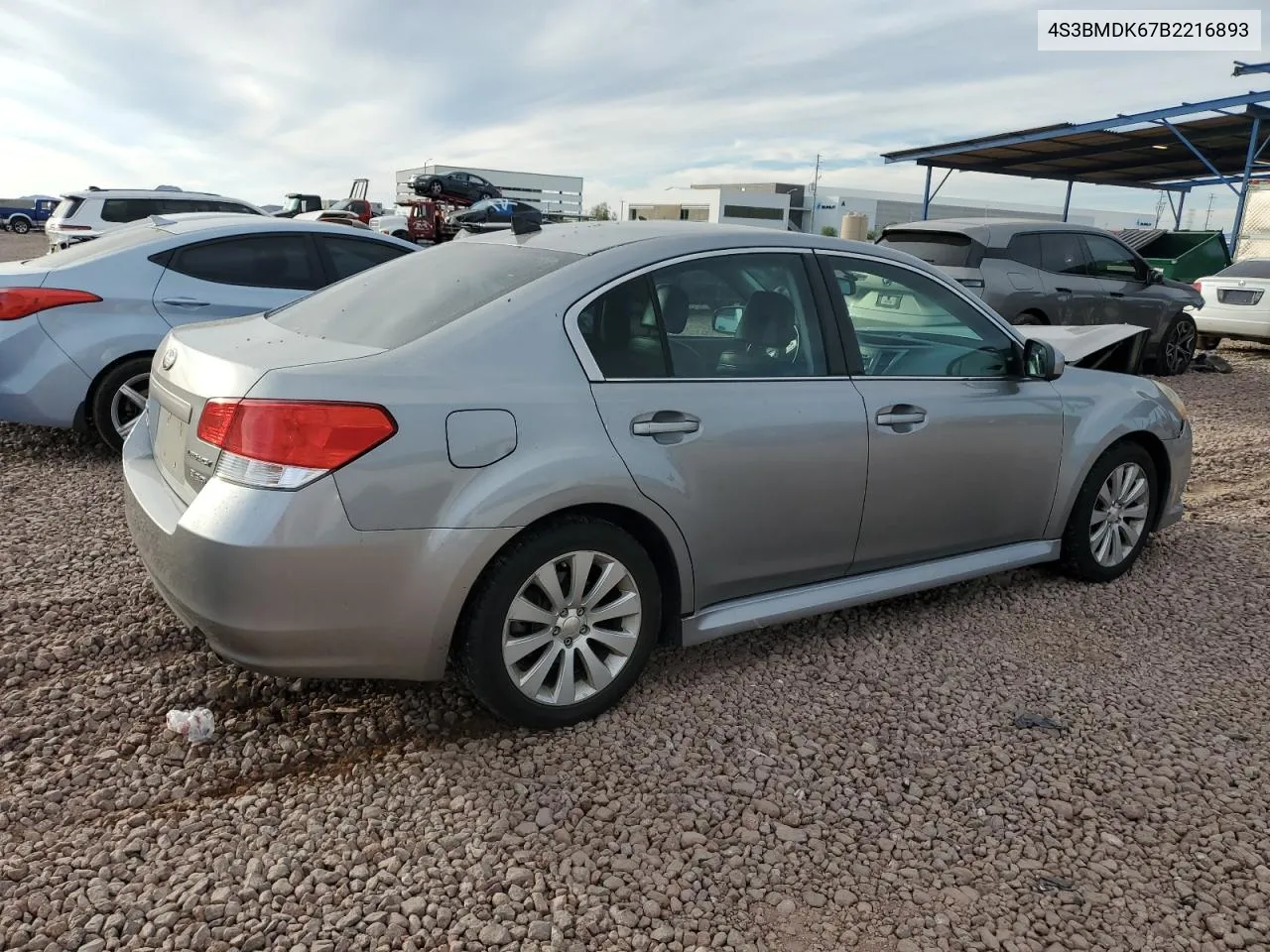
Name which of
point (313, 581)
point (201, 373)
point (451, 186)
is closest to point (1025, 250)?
point (201, 373)

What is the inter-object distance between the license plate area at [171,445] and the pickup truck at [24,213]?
47.6 m

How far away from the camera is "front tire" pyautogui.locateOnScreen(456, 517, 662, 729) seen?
2.88 metres

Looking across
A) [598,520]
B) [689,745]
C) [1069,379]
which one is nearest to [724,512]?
[598,520]

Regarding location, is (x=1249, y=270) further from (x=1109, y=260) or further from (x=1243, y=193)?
(x=1243, y=193)

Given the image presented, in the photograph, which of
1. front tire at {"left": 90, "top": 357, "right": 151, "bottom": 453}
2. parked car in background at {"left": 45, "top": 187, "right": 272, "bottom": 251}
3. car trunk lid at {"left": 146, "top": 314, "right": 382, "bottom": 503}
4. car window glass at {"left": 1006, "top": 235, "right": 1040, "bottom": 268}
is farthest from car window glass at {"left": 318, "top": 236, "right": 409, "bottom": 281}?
parked car in background at {"left": 45, "top": 187, "right": 272, "bottom": 251}

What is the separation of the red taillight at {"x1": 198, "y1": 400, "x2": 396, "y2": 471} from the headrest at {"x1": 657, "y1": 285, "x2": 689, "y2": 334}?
1037 millimetres

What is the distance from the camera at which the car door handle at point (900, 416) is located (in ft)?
11.9

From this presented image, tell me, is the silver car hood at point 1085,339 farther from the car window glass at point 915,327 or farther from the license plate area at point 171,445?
the license plate area at point 171,445

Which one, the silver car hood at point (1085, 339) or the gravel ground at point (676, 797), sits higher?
the silver car hood at point (1085, 339)

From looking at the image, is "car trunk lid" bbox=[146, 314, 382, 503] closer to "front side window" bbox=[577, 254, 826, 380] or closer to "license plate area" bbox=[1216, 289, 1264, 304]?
"front side window" bbox=[577, 254, 826, 380]

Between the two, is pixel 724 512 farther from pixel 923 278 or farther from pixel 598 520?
pixel 923 278

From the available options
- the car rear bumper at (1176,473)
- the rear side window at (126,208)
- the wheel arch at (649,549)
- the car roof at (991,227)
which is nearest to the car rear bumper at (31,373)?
the wheel arch at (649,549)

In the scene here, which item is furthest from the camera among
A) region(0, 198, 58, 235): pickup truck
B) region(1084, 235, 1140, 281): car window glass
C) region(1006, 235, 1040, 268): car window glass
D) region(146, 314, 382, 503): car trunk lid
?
region(0, 198, 58, 235): pickup truck

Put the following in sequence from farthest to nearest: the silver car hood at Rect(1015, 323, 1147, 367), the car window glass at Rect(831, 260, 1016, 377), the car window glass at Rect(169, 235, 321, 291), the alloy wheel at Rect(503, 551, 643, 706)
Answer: the car window glass at Rect(169, 235, 321, 291)
the silver car hood at Rect(1015, 323, 1147, 367)
the car window glass at Rect(831, 260, 1016, 377)
the alloy wheel at Rect(503, 551, 643, 706)
